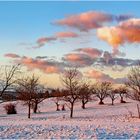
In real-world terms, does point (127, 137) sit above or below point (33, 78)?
below

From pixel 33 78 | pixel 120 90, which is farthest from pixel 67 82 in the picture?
pixel 120 90

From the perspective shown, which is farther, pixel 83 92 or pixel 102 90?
pixel 102 90

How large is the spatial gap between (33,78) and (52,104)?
24542 mm

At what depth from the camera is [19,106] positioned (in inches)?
2872

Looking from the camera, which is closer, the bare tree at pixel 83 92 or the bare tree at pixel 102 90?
the bare tree at pixel 83 92

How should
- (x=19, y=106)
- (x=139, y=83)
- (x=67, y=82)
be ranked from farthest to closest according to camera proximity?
1. (x=19, y=106)
2. (x=67, y=82)
3. (x=139, y=83)

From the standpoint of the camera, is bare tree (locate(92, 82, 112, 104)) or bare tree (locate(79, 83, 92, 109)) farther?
bare tree (locate(92, 82, 112, 104))

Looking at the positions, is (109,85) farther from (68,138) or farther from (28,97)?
(68,138)

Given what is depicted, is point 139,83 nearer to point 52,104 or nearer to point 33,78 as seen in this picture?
point 33,78

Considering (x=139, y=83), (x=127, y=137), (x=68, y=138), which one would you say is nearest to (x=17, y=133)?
(x=68, y=138)

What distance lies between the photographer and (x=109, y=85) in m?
86.6

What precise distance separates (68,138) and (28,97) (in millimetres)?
33268

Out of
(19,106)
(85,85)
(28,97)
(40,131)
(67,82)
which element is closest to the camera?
(40,131)

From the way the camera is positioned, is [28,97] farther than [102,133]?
Yes
